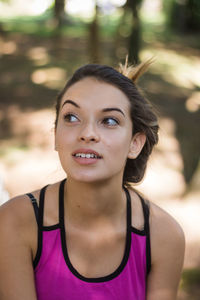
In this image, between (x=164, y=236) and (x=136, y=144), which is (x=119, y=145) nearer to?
(x=136, y=144)

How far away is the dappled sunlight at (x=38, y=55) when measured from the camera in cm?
1048

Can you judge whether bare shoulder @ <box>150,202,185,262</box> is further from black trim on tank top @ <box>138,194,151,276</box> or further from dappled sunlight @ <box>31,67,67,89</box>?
dappled sunlight @ <box>31,67,67,89</box>

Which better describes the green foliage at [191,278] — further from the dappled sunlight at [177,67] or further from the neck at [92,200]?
the dappled sunlight at [177,67]

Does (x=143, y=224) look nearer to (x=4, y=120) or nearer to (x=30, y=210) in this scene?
(x=30, y=210)

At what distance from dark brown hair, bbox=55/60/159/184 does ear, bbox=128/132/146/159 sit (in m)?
0.02

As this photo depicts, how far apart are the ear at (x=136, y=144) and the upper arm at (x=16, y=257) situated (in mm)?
527

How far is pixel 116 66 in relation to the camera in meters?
6.14

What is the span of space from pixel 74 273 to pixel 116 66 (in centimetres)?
471

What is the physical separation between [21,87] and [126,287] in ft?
24.8

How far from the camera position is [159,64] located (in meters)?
11.0

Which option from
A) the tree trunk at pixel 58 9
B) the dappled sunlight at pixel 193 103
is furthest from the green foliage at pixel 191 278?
the tree trunk at pixel 58 9

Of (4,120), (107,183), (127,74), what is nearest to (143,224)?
(107,183)

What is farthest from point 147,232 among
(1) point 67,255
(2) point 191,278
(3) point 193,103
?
(3) point 193,103

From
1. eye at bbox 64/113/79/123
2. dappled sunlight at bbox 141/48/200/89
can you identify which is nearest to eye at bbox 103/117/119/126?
eye at bbox 64/113/79/123
